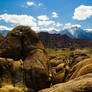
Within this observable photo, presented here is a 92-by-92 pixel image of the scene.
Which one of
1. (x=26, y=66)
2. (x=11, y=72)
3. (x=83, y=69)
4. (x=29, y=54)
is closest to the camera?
(x=83, y=69)

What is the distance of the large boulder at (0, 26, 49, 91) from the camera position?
2728 centimetres

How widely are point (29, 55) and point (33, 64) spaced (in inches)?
127

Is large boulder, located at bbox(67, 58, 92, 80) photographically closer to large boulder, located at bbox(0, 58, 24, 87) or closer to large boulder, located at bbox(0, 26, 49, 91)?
large boulder, located at bbox(0, 26, 49, 91)

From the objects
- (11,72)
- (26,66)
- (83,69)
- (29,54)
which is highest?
(29,54)

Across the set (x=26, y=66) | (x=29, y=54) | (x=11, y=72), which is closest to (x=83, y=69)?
(x=26, y=66)

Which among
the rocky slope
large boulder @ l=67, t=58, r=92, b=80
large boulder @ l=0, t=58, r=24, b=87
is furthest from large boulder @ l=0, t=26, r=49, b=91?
large boulder @ l=67, t=58, r=92, b=80

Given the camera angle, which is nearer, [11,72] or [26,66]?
[11,72]

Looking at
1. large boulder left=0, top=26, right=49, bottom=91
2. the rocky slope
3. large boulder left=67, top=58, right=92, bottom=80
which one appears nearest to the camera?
large boulder left=67, top=58, right=92, bottom=80


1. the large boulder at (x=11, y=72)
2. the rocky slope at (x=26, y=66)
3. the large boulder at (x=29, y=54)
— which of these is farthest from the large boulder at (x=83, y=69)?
A: the large boulder at (x=11, y=72)

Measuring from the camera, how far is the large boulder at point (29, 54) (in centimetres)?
2728

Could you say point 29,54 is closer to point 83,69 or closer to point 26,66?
point 26,66

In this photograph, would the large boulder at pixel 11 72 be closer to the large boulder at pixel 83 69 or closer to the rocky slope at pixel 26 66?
the rocky slope at pixel 26 66

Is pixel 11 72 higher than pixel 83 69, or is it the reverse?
pixel 83 69

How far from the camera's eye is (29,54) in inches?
1203
